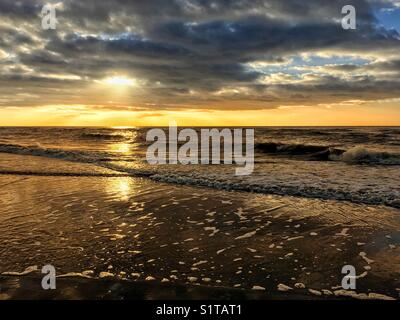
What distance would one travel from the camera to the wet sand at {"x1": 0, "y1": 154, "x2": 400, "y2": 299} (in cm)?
520

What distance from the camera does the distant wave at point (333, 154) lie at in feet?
74.0

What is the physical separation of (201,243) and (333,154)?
22.9 m

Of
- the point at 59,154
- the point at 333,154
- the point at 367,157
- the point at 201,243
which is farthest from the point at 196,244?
the point at 333,154

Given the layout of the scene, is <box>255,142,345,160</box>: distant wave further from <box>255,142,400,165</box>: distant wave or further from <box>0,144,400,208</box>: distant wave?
<box>0,144,400,208</box>: distant wave

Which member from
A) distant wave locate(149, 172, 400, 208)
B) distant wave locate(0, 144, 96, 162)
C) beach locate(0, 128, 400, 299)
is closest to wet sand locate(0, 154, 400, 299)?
beach locate(0, 128, 400, 299)

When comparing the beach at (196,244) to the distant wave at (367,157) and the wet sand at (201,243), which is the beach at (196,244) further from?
the distant wave at (367,157)

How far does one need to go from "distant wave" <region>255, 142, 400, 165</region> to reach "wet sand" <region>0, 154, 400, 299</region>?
13.7 m

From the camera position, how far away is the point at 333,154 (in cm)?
2744

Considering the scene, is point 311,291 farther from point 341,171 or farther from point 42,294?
point 341,171

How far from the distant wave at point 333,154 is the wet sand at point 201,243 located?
13.7m

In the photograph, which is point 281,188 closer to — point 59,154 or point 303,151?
point 59,154
